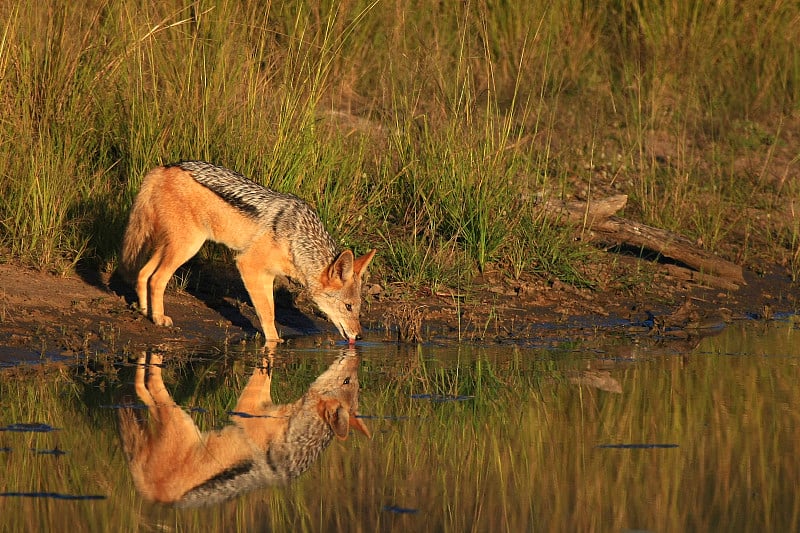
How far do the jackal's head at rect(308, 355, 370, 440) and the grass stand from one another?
271 cm

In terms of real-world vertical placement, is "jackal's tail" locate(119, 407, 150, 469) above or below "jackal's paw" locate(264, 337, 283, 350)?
above

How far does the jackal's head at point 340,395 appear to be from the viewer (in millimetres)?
6812

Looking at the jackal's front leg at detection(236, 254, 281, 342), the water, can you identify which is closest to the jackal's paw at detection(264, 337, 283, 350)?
the jackal's front leg at detection(236, 254, 281, 342)

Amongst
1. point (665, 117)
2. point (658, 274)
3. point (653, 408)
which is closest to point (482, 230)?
point (658, 274)

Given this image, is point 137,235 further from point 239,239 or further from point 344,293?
point 344,293

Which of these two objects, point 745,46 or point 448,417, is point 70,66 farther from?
point 745,46

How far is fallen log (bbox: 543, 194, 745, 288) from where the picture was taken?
12180mm

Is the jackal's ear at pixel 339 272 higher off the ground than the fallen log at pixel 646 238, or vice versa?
the jackal's ear at pixel 339 272

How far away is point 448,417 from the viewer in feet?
23.2

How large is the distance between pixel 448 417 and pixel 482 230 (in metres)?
4.43

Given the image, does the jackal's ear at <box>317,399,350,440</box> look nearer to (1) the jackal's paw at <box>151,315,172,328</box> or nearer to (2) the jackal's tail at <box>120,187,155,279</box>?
(1) the jackal's paw at <box>151,315,172,328</box>

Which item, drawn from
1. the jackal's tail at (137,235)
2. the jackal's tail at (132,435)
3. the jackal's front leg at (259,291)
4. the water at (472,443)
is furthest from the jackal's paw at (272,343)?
the jackal's tail at (132,435)

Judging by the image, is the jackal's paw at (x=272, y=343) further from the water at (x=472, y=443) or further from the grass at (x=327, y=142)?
the grass at (x=327, y=142)

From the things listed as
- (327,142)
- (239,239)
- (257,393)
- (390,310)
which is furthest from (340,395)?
(327,142)
